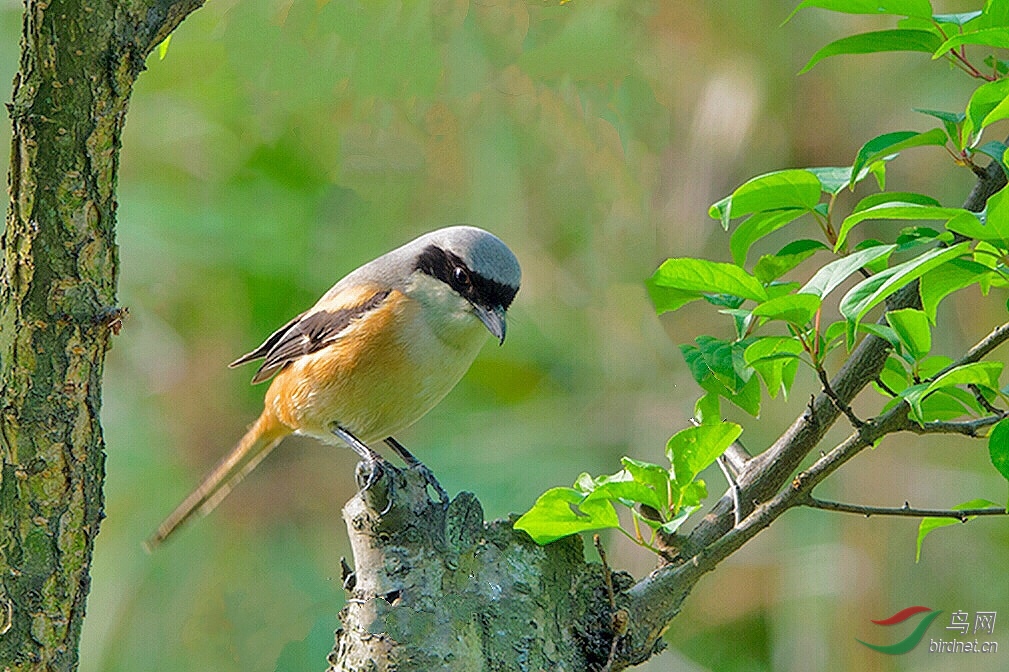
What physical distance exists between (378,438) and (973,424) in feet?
4.57

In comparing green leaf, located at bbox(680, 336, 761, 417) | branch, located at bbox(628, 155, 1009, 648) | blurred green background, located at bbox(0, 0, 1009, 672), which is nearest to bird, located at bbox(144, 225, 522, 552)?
branch, located at bbox(628, 155, 1009, 648)

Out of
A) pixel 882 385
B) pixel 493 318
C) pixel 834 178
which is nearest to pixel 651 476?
pixel 882 385

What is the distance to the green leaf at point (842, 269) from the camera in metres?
0.99

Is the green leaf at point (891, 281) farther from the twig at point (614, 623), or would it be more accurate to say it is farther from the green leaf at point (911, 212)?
the twig at point (614, 623)

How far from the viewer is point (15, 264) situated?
4.22 ft

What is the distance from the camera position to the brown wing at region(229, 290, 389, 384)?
2.22 m

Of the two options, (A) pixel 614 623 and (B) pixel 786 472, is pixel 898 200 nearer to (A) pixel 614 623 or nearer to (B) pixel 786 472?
(B) pixel 786 472

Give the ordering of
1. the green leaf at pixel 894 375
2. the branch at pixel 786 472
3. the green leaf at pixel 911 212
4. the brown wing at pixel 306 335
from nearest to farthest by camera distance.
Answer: the green leaf at pixel 911 212
the branch at pixel 786 472
the green leaf at pixel 894 375
the brown wing at pixel 306 335

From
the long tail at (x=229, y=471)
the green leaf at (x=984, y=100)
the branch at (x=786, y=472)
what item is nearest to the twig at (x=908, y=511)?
the branch at (x=786, y=472)

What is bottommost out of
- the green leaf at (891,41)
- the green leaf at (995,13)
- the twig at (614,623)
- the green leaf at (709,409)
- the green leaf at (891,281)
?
the twig at (614,623)

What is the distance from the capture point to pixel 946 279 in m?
1.04

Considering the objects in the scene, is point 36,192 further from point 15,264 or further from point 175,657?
point 175,657

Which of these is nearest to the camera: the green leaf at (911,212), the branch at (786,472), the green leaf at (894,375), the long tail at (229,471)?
the green leaf at (911,212)

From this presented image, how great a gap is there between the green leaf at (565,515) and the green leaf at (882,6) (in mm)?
589
